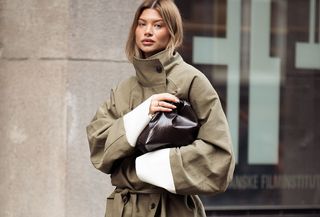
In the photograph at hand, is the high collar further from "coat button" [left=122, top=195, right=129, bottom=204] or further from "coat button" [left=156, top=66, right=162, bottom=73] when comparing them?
"coat button" [left=122, top=195, right=129, bottom=204]

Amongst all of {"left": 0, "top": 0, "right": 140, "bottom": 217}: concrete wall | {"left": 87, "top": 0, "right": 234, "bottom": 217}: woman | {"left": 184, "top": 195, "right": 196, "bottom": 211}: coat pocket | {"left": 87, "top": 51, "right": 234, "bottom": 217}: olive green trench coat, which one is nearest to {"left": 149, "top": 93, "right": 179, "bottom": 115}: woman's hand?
{"left": 87, "top": 0, "right": 234, "bottom": 217}: woman

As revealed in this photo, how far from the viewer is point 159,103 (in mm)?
3660

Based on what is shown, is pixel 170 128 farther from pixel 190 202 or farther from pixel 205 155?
pixel 190 202

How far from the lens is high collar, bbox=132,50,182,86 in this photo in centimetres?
382

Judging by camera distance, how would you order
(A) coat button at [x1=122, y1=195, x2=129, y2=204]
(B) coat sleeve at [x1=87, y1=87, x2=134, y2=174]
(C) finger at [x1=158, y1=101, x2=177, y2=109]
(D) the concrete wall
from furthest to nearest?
(D) the concrete wall < (A) coat button at [x1=122, y1=195, x2=129, y2=204] < (B) coat sleeve at [x1=87, y1=87, x2=134, y2=174] < (C) finger at [x1=158, y1=101, x2=177, y2=109]

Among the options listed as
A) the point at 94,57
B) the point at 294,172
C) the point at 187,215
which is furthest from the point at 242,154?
the point at 187,215

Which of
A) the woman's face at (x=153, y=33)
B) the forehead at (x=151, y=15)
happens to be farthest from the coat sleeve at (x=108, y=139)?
the forehead at (x=151, y=15)

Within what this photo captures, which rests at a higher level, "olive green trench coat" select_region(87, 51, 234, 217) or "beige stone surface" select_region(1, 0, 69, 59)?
"beige stone surface" select_region(1, 0, 69, 59)

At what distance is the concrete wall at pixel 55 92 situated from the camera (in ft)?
21.9

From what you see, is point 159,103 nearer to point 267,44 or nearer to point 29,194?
point 29,194

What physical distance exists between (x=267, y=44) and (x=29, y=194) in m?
2.89

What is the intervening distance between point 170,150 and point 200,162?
0.15 metres

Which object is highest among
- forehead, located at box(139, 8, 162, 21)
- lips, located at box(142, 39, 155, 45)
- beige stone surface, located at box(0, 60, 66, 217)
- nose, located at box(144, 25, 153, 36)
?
forehead, located at box(139, 8, 162, 21)

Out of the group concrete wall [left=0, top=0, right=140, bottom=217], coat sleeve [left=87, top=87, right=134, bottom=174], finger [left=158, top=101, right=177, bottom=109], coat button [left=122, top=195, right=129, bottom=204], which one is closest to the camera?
finger [left=158, top=101, right=177, bottom=109]
